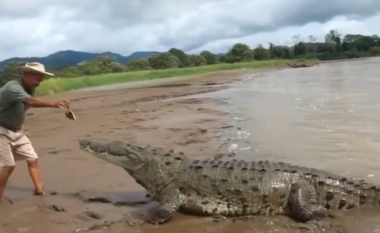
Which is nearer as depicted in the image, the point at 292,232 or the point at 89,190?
the point at 292,232

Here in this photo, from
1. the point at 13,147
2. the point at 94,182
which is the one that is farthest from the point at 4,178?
the point at 94,182

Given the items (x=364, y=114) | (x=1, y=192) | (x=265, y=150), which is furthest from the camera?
(x=364, y=114)

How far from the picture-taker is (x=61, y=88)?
35.3 meters

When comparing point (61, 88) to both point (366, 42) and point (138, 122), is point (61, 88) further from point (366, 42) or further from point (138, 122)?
point (366, 42)

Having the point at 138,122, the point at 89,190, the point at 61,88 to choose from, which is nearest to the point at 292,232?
the point at 89,190

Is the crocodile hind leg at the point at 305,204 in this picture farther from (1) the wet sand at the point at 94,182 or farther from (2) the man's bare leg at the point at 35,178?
(2) the man's bare leg at the point at 35,178

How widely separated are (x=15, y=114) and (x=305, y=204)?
3640 mm

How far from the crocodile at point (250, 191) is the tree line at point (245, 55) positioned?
5135 centimetres

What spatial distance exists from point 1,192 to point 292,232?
3.54 meters

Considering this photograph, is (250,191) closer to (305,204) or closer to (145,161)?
(305,204)

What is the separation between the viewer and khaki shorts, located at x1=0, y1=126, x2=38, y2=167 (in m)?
5.84

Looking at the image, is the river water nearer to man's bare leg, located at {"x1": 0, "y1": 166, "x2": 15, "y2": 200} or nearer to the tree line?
man's bare leg, located at {"x1": 0, "y1": 166, "x2": 15, "y2": 200}

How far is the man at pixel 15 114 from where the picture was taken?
5617mm

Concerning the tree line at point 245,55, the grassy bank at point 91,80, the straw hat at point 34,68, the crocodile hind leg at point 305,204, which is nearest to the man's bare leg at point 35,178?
the straw hat at point 34,68
